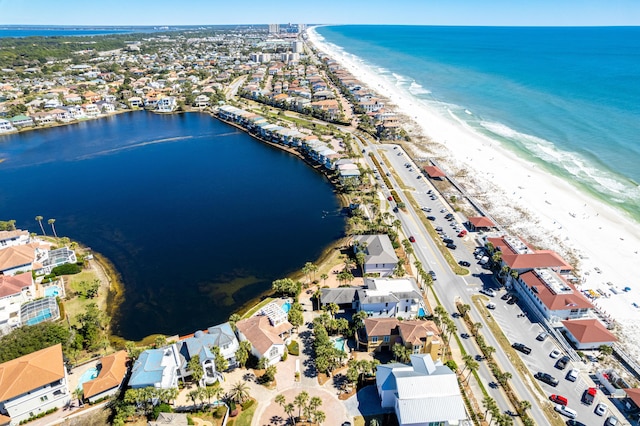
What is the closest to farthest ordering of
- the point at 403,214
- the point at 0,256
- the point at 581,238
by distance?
the point at 0,256 → the point at 581,238 → the point at 403,214

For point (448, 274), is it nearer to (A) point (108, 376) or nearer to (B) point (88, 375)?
(A) point (108, 376)

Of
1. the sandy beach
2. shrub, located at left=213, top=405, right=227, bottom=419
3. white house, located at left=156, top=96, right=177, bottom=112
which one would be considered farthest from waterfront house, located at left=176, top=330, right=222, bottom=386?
white house, located at left=156, top=96, right=177, bottom=112

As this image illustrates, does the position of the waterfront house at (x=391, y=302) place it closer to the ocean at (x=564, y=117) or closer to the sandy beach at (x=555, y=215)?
the sandy beach at (x=555, y=215)

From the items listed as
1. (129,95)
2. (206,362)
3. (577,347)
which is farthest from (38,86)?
(577,347)

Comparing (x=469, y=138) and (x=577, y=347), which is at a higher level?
(x=469, y=138)

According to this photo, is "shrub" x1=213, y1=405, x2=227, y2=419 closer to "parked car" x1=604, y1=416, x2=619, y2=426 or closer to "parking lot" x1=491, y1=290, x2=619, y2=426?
"parking lot" x1=491, y1=290, x2=619, y2=426

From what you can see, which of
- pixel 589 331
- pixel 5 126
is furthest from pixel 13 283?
pixel 5 126

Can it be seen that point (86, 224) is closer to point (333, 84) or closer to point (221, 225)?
point (221, 225)
